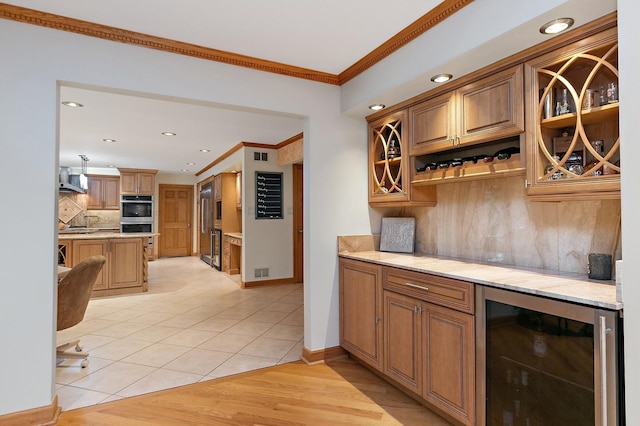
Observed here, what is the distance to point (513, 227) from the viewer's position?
2.24 meters

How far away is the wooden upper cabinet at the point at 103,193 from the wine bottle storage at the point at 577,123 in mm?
9755

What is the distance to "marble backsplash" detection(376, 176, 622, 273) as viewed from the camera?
1.84 m

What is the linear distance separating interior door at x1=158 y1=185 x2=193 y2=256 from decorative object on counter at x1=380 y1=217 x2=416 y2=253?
839 cm

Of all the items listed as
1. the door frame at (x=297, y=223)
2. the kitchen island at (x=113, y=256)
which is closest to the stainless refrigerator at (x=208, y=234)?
the kitchen island at (x=113, y=256)

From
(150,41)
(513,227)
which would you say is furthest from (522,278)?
(150,41)

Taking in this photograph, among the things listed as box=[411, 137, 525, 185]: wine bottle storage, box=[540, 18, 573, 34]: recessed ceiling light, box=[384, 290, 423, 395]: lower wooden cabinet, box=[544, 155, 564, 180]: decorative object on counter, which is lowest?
box=[384, 290, 423, 395]: lower wooden cabinet

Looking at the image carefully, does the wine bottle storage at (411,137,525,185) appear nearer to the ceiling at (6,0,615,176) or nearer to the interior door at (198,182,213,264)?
the ceiling at (6,0,615,176)

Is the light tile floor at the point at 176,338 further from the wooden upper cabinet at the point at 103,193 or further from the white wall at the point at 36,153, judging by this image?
the wooden upper cabinet at the point at 103,193

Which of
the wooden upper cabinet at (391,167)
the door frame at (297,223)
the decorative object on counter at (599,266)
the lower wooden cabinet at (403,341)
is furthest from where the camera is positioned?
the door frame at (297,223)

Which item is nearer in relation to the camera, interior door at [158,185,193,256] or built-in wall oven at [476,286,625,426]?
built-in wall oven at [476,286,625,426]

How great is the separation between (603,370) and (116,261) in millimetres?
6004

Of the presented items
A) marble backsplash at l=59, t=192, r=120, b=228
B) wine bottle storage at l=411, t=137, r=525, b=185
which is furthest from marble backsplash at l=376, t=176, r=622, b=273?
marble backsplash at l=59, t=192, r=120, b=228

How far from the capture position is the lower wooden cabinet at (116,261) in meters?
5.32

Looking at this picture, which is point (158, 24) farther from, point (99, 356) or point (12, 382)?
point (99, 356)
